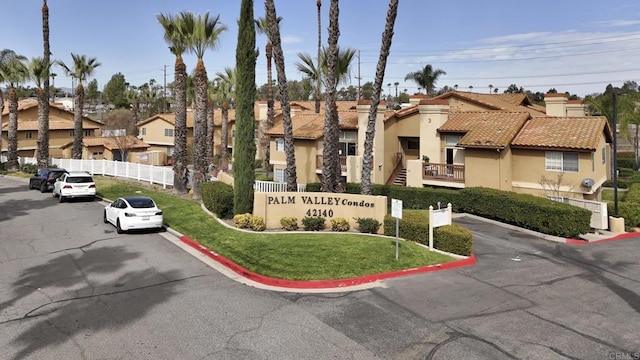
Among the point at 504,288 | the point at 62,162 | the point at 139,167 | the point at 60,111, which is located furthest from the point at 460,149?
the point at 60,111

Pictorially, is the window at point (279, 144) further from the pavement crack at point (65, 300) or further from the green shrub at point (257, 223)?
the pavement crack at point (65, 300)

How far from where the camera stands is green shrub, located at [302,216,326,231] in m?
20.1

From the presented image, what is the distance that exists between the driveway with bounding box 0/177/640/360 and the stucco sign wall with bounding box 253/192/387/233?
467 cm

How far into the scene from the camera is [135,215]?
770 inches

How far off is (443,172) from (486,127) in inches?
159

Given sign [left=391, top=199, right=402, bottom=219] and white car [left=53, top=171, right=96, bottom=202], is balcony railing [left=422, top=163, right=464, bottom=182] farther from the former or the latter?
white car [left=53, top=171, right=96, bottom=202]

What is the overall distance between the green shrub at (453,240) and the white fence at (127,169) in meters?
20.7

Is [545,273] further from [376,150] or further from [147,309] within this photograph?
[376,150]

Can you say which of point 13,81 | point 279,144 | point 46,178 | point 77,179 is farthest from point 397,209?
point 13,81

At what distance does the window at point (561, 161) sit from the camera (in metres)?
26.3

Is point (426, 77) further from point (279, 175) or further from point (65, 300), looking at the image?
point (65, 300)

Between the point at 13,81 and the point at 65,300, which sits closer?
the point at 65,300

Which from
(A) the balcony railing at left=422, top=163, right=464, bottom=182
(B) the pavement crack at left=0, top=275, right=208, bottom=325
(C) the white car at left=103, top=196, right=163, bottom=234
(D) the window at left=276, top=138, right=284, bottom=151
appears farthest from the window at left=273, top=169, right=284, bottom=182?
(B) the pavement crack at left=0, top=275, right=208, bottom=325

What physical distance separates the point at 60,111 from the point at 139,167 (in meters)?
43.6
